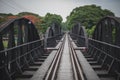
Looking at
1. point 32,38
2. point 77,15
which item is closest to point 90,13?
point 77,15

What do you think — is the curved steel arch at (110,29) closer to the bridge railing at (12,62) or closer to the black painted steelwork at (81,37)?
the black painted steelwork at (81,37)

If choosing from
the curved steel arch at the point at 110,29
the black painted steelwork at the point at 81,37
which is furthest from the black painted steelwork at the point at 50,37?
the curved steel arch at the point at 110,29

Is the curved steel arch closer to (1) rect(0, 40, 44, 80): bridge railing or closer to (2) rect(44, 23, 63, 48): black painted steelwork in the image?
(1) rect(0, 40, 44, 80): bridge railing

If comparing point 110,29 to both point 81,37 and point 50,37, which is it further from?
point 81,37

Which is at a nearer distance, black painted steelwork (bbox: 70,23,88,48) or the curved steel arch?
the curved steel arch

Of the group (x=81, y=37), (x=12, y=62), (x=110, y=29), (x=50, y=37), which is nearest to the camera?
(x=12, y=62)

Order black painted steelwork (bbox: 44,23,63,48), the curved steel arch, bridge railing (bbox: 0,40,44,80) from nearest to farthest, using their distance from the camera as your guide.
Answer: bridge railing (bbox: 0,40,44,80), the curved steel arch, black painted steelwork (bbox: 44,23,63,48)

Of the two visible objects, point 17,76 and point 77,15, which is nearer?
point 17,76

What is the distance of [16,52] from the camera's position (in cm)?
970

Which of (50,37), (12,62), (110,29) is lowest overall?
(12,62)

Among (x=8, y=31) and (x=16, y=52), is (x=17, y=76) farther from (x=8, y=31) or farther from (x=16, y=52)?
(x=8, y=31)

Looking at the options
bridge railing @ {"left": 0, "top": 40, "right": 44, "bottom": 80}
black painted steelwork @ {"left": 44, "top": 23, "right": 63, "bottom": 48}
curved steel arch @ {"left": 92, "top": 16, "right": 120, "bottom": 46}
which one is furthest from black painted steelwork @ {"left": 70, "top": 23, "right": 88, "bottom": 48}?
bridge railing @ {"left": 0, "top": 40, "right": 44, "bottom": 80}

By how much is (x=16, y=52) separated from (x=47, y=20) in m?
74.9

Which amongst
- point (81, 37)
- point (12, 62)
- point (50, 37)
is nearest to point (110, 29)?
point (12, 62)
